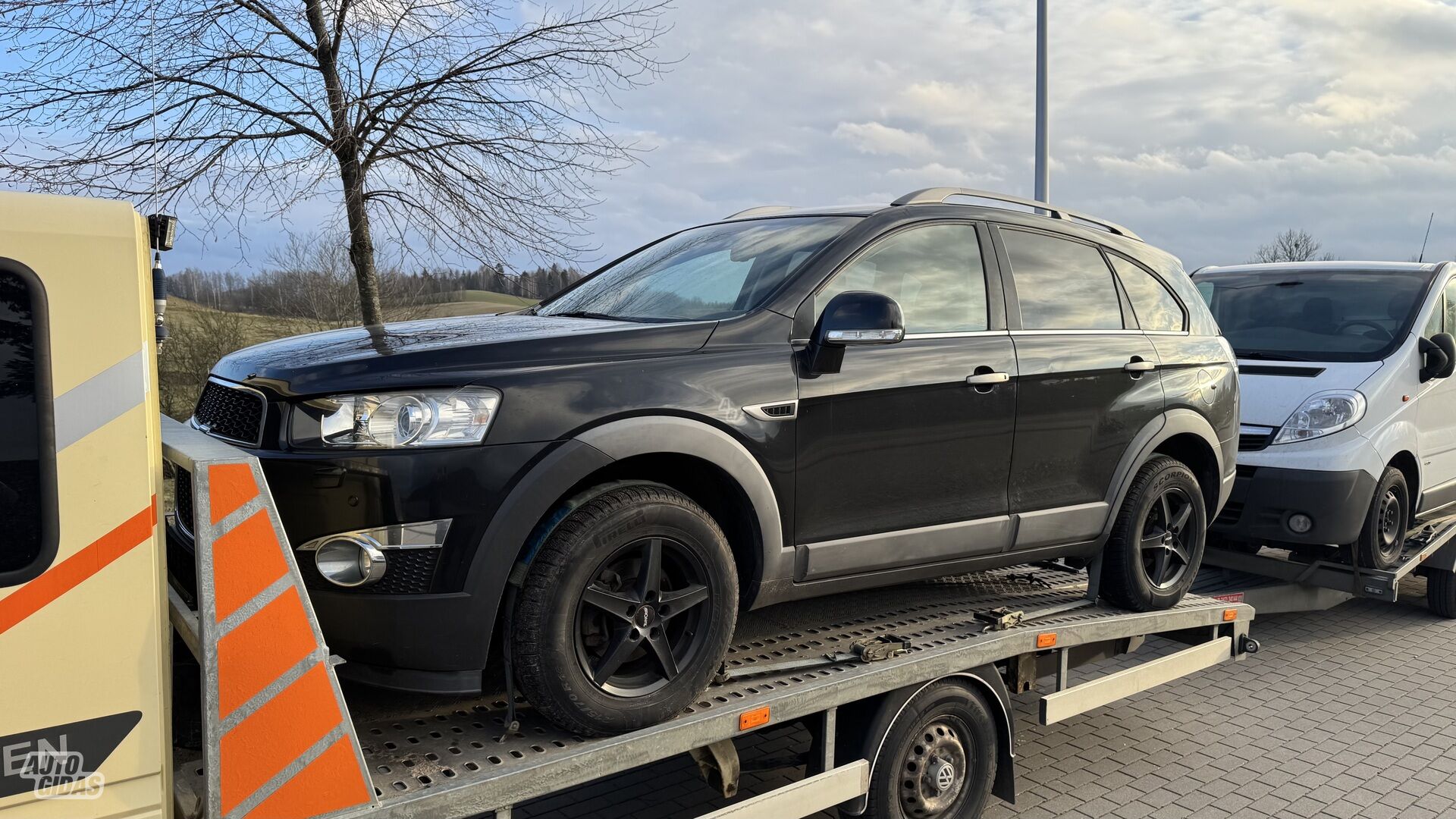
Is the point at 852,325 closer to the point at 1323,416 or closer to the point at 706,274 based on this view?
the point at 706,274

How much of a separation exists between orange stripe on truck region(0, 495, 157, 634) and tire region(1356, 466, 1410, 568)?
6885mm

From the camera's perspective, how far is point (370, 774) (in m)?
2.67

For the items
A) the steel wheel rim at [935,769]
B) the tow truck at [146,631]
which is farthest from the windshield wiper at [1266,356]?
the tow truck at [146,631]

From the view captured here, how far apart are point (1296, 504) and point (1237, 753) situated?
2052 millimetres

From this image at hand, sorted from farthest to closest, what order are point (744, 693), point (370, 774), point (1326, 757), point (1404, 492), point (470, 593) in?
1. point (1404, 492)
2. point (1326, 757)
3. point (744, 693)
4. point (470, 593)
5. point (370, 774)

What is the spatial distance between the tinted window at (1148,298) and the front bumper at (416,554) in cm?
329

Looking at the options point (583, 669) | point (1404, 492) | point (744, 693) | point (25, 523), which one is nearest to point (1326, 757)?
point (1404, 492)

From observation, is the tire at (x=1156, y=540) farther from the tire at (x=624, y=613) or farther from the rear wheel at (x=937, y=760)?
the tire at (x=624, y=613)

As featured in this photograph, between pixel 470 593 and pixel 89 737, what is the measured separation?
93cm

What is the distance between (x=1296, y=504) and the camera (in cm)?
662

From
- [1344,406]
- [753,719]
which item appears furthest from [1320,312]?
[753,719]

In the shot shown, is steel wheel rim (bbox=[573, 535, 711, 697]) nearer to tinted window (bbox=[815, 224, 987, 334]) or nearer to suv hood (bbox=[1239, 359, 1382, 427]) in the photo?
tinted window (bbox=[815, 224, 987, 334])

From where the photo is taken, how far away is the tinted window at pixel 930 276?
13.2 ft

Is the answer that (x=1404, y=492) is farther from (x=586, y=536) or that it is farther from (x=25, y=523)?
(x=25, y=523)
